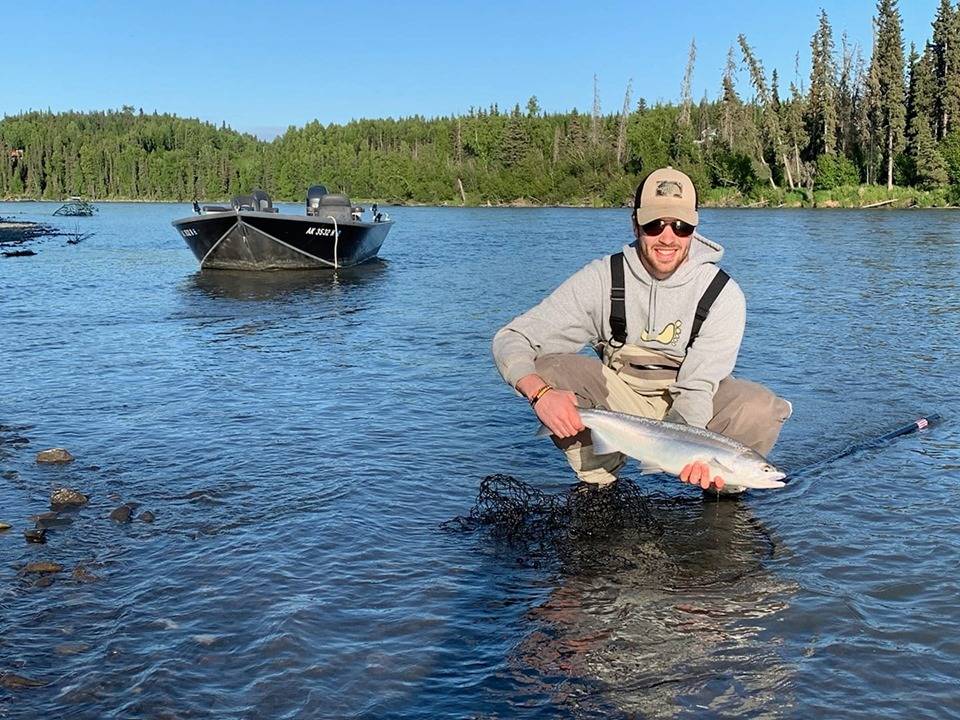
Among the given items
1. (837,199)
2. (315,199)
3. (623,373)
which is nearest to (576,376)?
(623,373)

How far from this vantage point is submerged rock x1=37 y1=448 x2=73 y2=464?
7172 millimetres

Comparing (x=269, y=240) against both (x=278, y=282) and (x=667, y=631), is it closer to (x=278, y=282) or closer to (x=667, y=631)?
(x=278, y=282)

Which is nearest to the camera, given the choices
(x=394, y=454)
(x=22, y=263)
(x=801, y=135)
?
(x=394, y=454)

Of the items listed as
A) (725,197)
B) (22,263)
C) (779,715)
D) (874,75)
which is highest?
(874,75)

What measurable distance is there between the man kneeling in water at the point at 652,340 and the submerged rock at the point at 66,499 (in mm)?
3000

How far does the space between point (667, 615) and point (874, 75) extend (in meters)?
97.7

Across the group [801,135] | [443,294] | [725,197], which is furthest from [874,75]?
[443,294]

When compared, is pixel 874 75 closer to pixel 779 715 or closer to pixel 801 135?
pixel 801 135

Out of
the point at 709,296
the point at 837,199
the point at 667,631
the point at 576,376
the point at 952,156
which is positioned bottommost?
the point at 667,631

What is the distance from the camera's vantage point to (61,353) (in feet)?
41.4

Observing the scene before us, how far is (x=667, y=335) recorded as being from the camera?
18.4ft

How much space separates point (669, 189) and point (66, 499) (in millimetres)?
4364

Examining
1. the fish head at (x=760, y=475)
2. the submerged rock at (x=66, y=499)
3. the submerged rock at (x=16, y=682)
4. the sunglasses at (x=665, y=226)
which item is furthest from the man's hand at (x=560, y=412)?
the submerged rock at (x=66, y=499)

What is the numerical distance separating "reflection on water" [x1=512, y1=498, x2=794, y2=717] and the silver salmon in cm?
56
